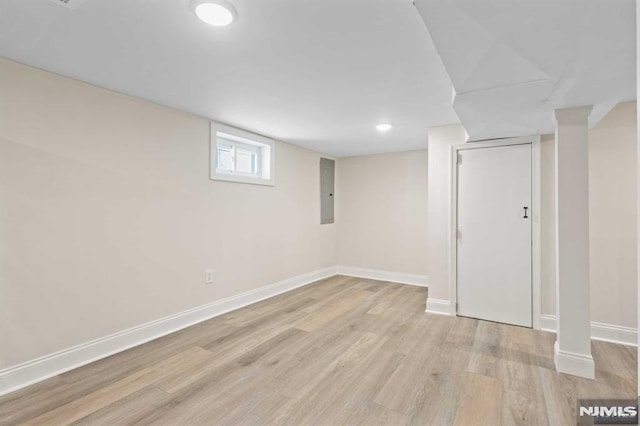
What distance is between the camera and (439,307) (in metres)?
3.46

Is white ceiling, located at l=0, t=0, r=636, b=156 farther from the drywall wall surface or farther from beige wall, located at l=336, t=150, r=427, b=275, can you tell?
beige wall, located at l=336, t=150, r=427, b=275

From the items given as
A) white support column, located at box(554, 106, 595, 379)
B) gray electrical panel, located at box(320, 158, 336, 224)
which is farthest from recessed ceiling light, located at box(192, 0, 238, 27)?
gray electrical panel, located at box(320, 158, 336, 224)

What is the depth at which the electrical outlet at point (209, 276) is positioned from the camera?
3223 millimetres

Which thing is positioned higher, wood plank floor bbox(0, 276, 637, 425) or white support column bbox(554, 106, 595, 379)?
white support column bbox(554, 106, 595, 379)

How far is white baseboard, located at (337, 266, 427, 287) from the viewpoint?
468 cm

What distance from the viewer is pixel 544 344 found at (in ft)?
8.72

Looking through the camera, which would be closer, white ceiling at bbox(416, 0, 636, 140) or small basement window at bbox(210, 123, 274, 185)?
white ceiling at bbox(416, 0, 636, 140)

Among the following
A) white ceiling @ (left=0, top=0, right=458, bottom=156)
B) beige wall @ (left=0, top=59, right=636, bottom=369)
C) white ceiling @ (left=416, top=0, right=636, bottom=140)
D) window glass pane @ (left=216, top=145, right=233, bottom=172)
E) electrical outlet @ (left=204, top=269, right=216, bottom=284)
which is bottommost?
electrical outlet @ (left=204, top=269, right=216, bottom=284)

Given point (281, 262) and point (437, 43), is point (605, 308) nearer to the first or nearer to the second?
point (437, 43)

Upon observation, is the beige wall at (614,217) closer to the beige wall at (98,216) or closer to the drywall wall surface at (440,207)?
the drywall wall surface at (440,207)

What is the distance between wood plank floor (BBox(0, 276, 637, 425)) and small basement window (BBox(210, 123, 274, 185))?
1694 mm

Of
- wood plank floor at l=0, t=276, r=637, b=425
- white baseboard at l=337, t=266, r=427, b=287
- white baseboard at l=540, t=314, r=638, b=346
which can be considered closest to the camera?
wood plank floor at l=0, t=276, r=637, b=425

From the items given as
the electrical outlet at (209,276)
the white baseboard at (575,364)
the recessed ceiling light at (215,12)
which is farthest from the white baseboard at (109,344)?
the white baseboard at (575,364)

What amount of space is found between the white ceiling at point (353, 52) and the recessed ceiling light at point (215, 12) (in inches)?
1.8
